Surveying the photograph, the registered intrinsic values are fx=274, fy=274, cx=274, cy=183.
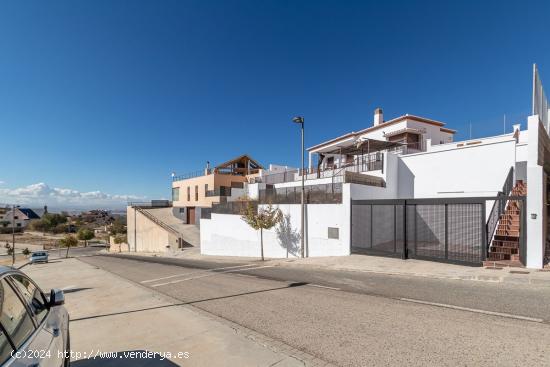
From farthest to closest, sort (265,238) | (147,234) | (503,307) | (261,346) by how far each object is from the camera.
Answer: (147,234) < (265,238) < (503,307) < (261,346)

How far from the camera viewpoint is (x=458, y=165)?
1823cm

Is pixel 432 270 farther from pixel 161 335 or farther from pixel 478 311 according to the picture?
pixel 161 335

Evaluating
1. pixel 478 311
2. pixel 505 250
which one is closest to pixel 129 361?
pixel 478 311

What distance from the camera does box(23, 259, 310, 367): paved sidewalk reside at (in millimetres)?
4105

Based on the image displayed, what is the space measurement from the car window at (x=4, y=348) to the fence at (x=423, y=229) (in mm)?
13490

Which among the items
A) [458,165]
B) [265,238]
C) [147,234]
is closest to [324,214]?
[265,238]

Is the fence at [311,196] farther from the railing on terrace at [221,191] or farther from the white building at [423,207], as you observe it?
the railing on terrace at [221,191]

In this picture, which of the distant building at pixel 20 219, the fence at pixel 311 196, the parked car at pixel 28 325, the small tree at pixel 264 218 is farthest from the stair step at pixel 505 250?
the distant building at pixel 20 219

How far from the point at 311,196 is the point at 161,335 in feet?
46.3

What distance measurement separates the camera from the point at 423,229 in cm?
1335

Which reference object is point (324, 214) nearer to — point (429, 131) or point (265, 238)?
point (265, 238)

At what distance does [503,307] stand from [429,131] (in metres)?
25.6

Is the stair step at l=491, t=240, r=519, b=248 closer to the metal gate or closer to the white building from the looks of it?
the white building

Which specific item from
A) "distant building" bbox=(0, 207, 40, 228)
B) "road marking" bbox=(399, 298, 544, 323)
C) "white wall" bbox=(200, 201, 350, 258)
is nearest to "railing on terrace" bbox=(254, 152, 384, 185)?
"white wall" bbox=(200, 201, 350, 258)
